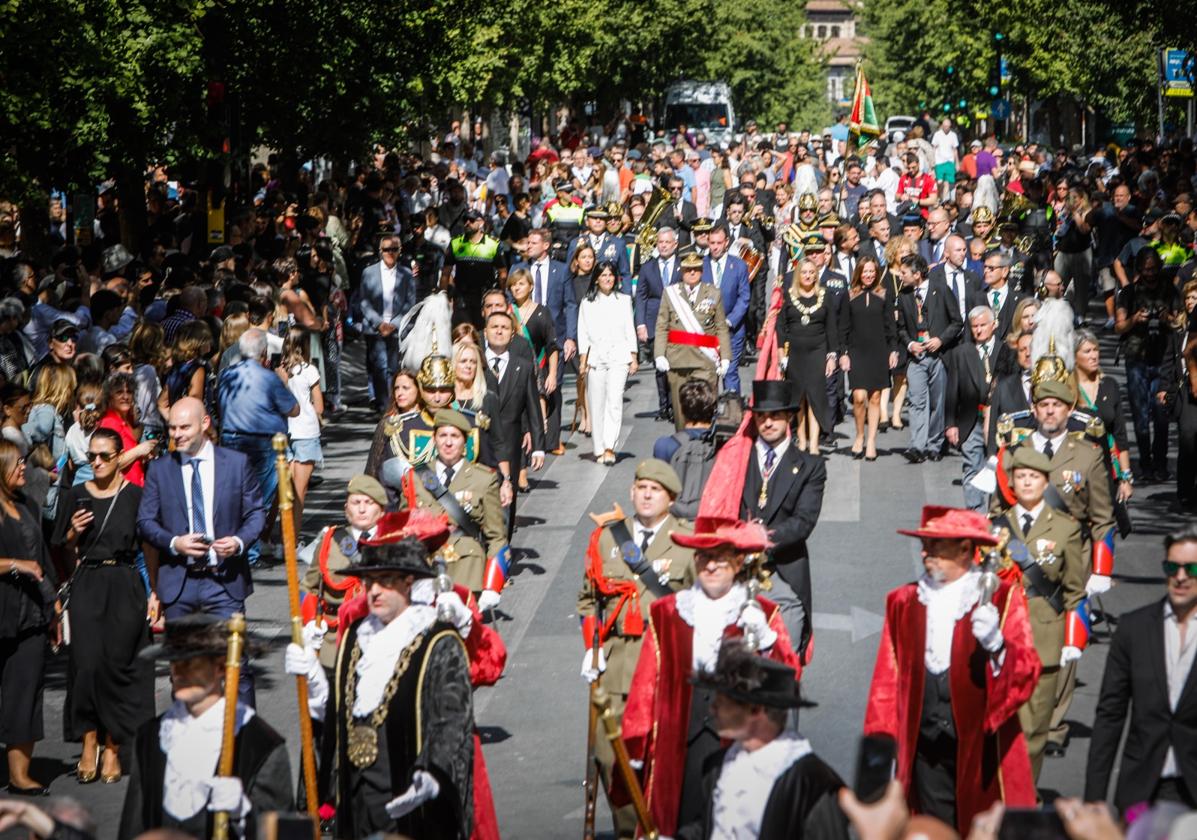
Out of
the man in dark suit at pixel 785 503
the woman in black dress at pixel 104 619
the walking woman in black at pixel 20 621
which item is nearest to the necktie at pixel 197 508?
the woman in black dress at pixel 104 619

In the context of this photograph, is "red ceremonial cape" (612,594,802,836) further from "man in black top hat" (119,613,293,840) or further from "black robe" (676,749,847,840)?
"man in black top hat" (119,613,293,840)

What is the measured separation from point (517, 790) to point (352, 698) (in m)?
2.75

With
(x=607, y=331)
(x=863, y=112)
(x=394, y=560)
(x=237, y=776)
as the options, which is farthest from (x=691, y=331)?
(x=863, y=112)

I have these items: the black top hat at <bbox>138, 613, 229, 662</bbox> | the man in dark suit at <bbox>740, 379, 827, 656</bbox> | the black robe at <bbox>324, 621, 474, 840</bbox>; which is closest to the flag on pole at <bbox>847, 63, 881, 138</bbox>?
the man in dark suit at <bbox>740, 379, 827, 656</bbox>

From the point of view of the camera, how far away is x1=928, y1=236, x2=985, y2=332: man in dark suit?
19578mm

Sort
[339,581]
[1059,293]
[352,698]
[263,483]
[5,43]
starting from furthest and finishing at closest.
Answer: [1059,293] < [5,43] < [263,483] < [339,581] < [352,698]

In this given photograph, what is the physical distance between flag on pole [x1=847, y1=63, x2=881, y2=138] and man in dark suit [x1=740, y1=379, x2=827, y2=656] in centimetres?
3474

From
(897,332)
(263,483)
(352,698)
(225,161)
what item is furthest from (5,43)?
(352,698)

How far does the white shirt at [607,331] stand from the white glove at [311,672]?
10.5m

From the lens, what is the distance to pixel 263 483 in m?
15.3

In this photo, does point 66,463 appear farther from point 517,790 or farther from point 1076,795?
point 1076,795

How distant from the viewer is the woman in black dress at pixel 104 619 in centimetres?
1095

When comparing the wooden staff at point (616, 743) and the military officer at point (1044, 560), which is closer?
the wooden staff at point (616, 743)

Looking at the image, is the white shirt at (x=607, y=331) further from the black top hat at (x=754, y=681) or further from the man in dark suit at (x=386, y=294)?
the black top hat at (x=754, y=681)
